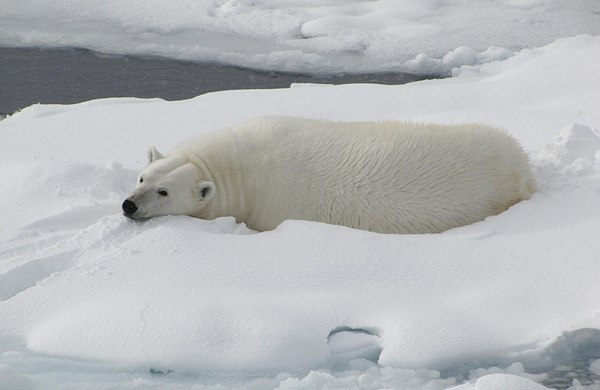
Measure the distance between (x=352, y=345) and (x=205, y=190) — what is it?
4.88 ft

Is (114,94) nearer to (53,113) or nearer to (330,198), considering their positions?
(53,113)

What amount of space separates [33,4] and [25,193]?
6308mm

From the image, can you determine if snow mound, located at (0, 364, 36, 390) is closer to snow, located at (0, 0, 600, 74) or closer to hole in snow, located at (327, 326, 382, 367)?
hole in snow, located at (327, 326, 382, 367)

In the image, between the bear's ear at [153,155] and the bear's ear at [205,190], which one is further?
the bear's ear at [153,155]

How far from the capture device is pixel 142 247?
416 cm

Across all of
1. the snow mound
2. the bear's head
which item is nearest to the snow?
the bear's head

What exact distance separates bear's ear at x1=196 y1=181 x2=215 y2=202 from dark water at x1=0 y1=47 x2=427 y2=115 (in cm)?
363

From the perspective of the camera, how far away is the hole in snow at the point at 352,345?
3412 millimetres

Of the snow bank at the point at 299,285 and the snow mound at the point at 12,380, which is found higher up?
the snow bank at the point at 299,285

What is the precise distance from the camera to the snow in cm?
891

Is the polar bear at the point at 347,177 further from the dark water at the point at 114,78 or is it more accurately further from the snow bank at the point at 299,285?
the dark water at the point at 114,78

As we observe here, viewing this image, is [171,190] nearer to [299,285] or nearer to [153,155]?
[153,155]

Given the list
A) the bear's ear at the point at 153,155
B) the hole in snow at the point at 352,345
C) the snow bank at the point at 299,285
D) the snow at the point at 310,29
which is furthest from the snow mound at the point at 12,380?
Result: the snow at the point at 310,29

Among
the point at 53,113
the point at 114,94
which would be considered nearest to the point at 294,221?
the point at 53,113
